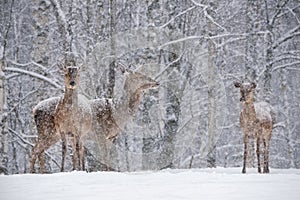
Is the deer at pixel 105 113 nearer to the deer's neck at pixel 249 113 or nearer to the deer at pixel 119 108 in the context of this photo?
the deer at pixel 119 108

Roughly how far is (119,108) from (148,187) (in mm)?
5595

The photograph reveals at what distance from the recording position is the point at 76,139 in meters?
9.87

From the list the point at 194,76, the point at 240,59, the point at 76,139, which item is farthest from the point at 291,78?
the point at 76,139

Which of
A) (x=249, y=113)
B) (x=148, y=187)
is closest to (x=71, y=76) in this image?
(x=249, y=113)

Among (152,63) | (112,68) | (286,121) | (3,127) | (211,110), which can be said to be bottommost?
Result: (286,121)

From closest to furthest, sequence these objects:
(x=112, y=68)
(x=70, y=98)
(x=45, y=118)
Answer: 1. (x=70, y=98)
2. (x=45, y=118)
3. (x=112, y=68)

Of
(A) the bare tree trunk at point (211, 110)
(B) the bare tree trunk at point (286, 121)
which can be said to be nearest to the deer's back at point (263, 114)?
(A) the bare tree trunk at point (211, 110)

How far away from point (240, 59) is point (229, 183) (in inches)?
641

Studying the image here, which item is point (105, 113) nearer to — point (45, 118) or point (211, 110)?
point (45, 118)

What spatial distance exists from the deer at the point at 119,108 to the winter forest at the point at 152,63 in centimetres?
19

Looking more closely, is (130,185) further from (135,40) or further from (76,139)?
(135,40)

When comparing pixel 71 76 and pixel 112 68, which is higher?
pixel 112 68

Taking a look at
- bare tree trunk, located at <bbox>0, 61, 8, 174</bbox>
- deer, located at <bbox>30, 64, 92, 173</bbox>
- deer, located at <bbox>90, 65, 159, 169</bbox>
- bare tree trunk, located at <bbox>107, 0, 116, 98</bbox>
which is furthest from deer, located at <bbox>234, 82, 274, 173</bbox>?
bare tree trunk, located at <bbox>0, 61, 8, 174</bbox>

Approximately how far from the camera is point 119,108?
11.6 m
